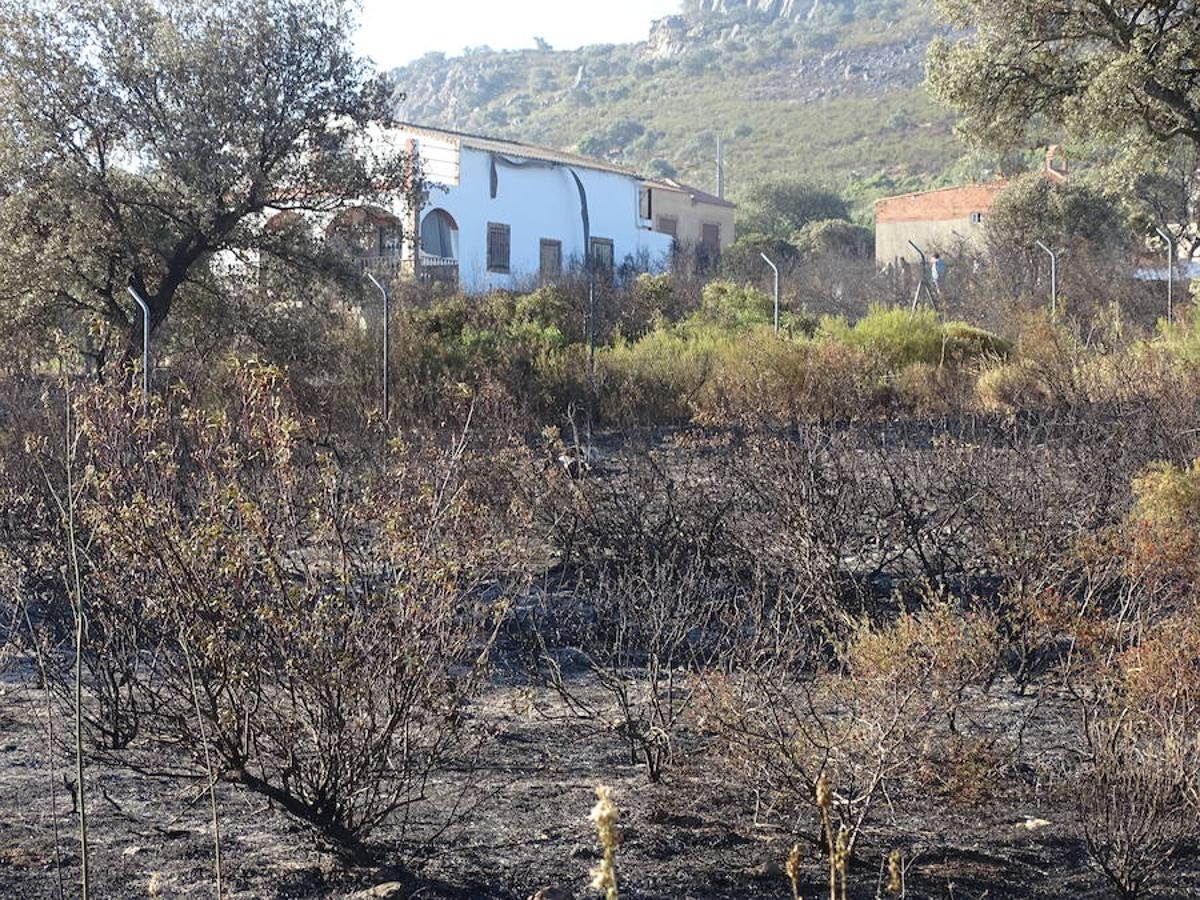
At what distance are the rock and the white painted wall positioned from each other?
26.0 metres

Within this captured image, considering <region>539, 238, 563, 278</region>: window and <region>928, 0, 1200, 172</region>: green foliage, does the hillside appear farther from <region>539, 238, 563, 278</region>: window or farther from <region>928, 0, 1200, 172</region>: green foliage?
<region>928, 0, 1200, 172</region>: green foliage

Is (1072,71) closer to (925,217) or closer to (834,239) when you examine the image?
(834,239)

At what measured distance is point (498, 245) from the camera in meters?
35.7

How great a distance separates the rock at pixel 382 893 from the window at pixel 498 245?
31.1m

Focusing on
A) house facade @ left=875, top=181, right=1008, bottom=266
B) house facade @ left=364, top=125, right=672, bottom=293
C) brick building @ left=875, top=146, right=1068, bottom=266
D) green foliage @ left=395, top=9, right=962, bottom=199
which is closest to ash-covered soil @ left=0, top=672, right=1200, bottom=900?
house facade @ left=364, top=125, right=672, bottom=293

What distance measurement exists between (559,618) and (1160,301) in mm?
17846

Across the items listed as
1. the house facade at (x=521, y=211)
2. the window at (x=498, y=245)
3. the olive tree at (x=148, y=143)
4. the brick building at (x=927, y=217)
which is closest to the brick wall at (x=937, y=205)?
the brick building at (x=927, y=217)

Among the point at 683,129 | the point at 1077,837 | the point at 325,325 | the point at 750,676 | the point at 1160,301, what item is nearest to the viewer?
the point at 1077,837

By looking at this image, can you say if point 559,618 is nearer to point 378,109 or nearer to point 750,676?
point 750,676

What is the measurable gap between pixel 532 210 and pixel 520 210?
1.67 feet

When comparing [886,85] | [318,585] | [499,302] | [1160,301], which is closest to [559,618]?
[318,585]

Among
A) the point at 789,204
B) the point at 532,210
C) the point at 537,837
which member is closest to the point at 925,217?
the point at 789,204

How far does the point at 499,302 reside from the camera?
19125 millimetres

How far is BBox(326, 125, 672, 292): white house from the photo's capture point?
34.1m
